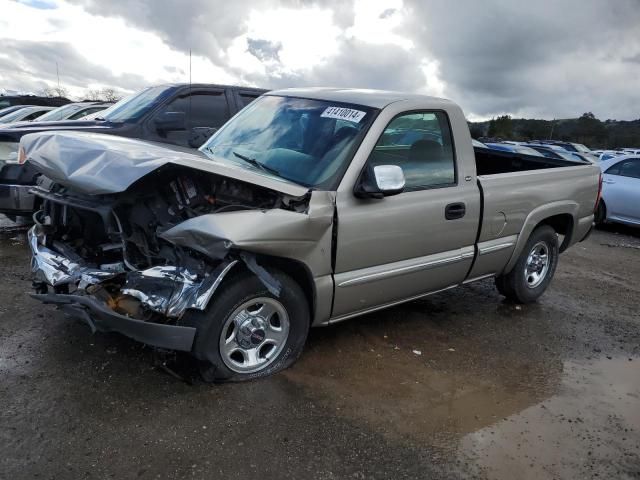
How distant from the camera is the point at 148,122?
6805 mm

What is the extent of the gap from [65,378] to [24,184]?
11.5 feet

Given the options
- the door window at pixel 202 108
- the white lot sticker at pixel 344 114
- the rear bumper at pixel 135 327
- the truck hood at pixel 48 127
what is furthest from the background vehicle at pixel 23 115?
the rear bumper at pixel 135 327

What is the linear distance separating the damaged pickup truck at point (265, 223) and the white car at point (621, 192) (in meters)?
6.94

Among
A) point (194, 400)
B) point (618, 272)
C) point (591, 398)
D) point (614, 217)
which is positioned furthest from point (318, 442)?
point (614, 217)

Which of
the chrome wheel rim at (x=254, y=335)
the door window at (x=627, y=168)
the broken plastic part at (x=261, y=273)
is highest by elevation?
the door window at (x=627, y=168)

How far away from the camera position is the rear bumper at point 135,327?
3.02 metres

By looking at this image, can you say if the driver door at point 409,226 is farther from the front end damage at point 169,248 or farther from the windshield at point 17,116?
the windshield at point 17,116

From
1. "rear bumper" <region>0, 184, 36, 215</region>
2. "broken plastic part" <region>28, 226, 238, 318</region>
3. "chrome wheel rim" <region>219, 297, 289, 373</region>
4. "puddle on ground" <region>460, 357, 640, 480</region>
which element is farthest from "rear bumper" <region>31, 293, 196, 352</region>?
"rear bumper" <region>0, 184, 36, 215</region>

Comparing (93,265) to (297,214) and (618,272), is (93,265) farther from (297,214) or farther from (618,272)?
(618,272)

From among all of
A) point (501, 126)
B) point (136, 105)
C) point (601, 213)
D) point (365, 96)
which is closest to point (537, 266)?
point (365, 96)

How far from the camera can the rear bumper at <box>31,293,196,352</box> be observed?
302 cm

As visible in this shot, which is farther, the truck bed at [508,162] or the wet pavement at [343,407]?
the truck bed at [508,162]

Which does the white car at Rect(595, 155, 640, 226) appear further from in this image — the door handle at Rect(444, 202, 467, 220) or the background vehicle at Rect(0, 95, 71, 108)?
the background vehicle at Rect(0, 95, 71, 108)

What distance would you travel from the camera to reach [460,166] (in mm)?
4336
